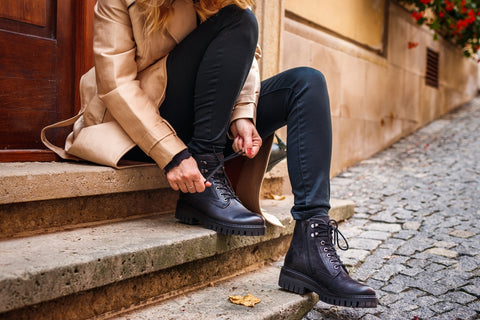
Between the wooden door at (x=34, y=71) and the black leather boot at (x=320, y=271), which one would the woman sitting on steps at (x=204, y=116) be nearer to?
the black leather boot at (x=320, y=271)

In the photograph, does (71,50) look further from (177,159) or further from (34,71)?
(177,159)

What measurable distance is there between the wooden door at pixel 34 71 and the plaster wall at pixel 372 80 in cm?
179

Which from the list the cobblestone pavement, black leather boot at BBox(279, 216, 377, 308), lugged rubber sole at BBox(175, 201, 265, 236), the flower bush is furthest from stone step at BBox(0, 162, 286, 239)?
the flower bush

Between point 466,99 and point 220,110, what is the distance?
27.9ft

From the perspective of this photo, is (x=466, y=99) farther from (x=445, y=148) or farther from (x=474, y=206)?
(x=474, y=206)

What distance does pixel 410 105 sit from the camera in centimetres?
642

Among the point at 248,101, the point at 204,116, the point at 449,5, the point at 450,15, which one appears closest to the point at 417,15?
the point at 449,5

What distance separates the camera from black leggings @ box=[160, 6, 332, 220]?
1.82 metres

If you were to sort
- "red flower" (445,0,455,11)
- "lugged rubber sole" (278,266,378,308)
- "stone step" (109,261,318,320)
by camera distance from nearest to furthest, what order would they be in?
1. "stone step" (109,261,318,320)
2. "lugged rubber sole" (278,266,378,308)
3. "red flower" (445,0,455,11)

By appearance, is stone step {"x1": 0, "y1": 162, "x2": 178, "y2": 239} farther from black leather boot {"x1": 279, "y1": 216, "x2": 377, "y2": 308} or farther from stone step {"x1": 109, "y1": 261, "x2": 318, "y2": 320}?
black leather boot {"x1": 279, "y1": 216, "x2": 377, "y2": 308}

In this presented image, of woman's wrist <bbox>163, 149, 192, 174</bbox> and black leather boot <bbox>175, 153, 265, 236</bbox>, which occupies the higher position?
woman's wrist <bbox>163, 149, 192, 174</bbox>

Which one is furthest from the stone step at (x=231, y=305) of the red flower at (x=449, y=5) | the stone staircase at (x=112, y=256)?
the red flower at (x=449, y=5)

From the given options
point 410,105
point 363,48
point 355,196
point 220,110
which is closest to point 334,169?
point 355,196

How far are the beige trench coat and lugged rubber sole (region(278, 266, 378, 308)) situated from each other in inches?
26.9
